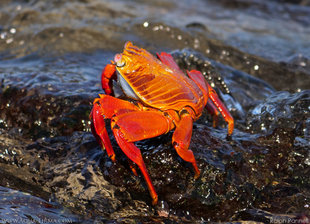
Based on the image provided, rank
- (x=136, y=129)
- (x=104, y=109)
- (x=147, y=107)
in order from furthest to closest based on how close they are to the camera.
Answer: (x=147, y=107), (x=104, y=109), (x=136, y=129)

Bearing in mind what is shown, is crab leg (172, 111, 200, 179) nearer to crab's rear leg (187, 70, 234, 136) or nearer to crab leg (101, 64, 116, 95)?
crab's rear leg (187, 70, 234, 136)

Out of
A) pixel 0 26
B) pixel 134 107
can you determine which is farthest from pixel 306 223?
pixel 0 26

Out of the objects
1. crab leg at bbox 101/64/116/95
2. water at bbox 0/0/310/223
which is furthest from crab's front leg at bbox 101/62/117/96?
water at bbox 0/0/310/223

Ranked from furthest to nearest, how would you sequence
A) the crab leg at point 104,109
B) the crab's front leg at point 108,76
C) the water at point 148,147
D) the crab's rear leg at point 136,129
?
the crab's front leg at point 108,76
the water at point 148,147
the crab leg at point 104,109
the crab's rear leg at point 136,129

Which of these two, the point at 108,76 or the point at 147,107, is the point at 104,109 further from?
the point at 108,76

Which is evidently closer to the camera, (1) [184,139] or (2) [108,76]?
(1) [184,139]

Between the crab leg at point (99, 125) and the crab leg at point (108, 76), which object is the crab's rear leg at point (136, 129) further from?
the crab leg at point (108, 76)

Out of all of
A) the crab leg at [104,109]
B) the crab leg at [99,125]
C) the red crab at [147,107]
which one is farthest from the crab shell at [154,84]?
the crab leg at [99,125]

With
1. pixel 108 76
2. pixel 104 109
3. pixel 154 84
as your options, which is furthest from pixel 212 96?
pixel 104 109
